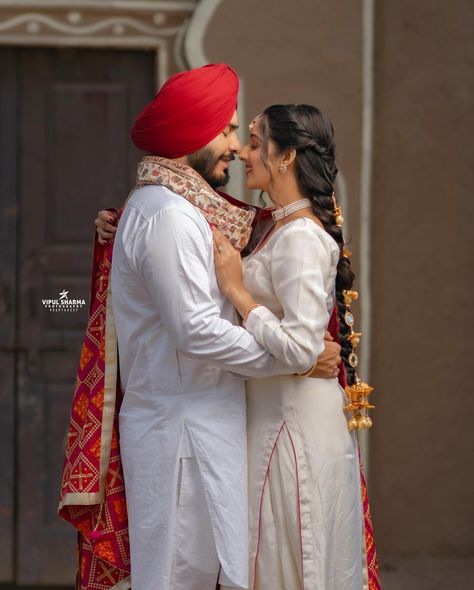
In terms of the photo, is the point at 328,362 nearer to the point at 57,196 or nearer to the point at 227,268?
the point at 227,268

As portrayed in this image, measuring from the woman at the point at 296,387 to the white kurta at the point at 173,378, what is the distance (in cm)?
6

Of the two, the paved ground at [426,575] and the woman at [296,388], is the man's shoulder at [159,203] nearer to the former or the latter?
the woman at [296,388]

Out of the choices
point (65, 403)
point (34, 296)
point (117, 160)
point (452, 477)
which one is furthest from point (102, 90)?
point (452, 477)

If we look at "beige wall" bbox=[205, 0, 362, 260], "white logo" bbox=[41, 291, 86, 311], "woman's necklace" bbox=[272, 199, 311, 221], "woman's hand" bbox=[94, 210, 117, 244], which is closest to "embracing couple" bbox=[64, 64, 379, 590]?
"woman's necklace" bbox=[272, 199, 311, 221]

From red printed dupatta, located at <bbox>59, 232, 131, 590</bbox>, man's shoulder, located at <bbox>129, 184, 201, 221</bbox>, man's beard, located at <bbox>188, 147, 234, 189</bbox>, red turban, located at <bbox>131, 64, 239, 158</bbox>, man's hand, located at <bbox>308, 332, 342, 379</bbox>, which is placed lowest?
red printed dupatta, located at <bbox>59, 232, 131, 590</bbox>

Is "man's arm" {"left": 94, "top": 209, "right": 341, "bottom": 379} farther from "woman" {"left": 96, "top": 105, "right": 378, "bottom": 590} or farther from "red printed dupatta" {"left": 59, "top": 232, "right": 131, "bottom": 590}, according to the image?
"red printed dupatta" {"left": 59, "top": 232, "right": 131, "bottom": 590}

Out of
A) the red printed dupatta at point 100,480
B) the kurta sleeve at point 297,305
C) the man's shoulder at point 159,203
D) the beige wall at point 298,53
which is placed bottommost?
the red printed dupatta at point 100,480

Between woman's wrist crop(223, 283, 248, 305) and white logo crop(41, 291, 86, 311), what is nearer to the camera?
woman's wrist crop(223, 283, 248, 305)

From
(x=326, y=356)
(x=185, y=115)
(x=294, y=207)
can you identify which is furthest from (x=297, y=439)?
(x=185, y=115)

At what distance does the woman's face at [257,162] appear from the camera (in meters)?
3.07

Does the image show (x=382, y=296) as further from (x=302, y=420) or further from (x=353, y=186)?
(x=302, y=420)

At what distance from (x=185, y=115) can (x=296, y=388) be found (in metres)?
0.78

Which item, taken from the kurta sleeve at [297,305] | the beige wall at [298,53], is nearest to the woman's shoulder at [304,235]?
the kurta sleeve at [297,305]

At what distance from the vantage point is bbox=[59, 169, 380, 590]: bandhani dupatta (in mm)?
3066
